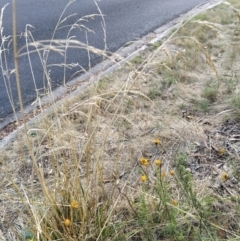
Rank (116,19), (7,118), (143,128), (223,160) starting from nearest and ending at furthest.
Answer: (223,160)
(143,128)
(7,118)
(116,19)

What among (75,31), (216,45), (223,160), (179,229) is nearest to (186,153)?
(223,160)

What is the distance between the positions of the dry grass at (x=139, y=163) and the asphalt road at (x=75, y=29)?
30.9 inches

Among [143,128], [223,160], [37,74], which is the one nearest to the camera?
[223,160]

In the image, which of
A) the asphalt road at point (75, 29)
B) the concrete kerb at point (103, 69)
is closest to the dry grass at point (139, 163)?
the concrete kerb at point (103, 69)

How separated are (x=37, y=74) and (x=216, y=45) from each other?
Answer: 1.95 m

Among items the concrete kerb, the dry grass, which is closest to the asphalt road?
the concrete kerb

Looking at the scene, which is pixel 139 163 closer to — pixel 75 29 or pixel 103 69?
pixel 103 69

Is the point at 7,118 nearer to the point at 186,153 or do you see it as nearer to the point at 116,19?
the point at 186,153

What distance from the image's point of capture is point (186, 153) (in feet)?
9.09

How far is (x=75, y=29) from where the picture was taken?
5758mm

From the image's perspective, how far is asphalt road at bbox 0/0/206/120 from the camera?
4445 mm

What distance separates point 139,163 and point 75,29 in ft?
11.4

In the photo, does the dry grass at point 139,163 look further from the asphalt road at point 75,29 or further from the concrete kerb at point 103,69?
the asphalt road at point 75,29

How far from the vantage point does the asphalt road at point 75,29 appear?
14.6ft
